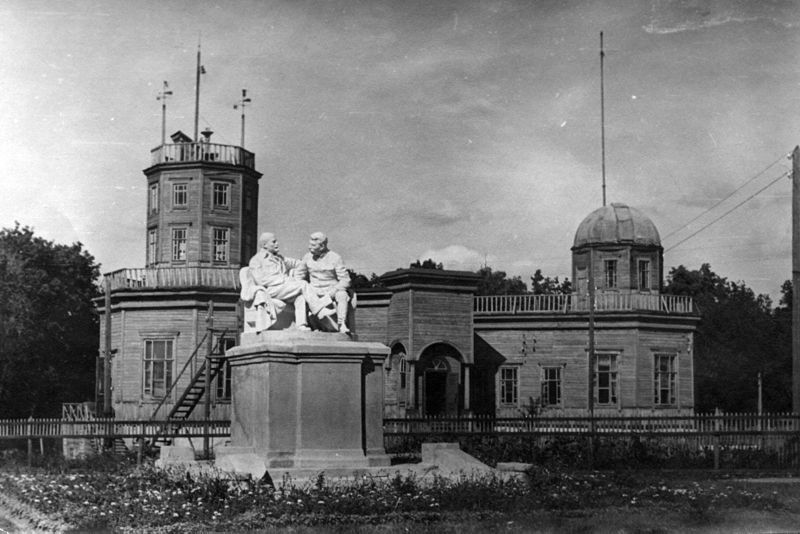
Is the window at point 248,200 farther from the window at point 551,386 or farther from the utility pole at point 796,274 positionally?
the utility pole at point 796,274

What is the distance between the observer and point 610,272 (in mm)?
46250

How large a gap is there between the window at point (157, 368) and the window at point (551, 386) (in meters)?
14.1

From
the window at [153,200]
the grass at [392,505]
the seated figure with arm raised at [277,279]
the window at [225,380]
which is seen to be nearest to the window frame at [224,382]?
the window at [225,380]

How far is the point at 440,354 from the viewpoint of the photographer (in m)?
39.4

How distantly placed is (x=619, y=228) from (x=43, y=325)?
24.6 m

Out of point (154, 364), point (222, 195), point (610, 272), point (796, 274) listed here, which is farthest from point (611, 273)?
point (796, 274)

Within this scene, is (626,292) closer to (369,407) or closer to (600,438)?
(600,438)

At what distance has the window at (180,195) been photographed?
4400cm

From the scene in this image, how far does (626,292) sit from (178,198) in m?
18.5

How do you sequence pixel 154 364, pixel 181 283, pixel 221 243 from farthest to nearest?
pixel 221 243
pixel 181 283
pixel 154 364

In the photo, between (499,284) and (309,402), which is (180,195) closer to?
(499,284)

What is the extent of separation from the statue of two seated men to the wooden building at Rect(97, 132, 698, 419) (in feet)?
65.0

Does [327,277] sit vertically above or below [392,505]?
above

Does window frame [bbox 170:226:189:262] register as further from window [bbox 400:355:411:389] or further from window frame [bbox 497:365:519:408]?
window frame [bbox 497:365:519:408]
